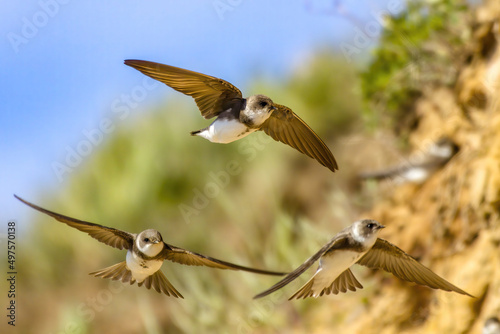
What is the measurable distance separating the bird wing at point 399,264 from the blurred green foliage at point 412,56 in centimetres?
287

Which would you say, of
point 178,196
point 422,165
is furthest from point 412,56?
point 178,196

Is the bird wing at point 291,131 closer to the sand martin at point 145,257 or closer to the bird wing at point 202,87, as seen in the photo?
the bird wing at point 202,87

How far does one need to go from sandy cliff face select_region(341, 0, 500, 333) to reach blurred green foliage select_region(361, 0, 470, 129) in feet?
0.39

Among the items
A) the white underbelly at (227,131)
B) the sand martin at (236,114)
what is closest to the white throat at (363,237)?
the sand martin at (236,114)

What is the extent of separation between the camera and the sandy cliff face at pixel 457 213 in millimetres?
3824

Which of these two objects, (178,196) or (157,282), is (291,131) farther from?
(178,196)

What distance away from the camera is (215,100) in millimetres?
2520

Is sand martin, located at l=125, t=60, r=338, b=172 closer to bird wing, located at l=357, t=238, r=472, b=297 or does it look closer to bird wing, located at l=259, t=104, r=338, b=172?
bird wing, located at l=259, t=104, r=338, b=172

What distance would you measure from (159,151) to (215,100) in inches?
214

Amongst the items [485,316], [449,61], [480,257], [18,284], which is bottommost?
[18,284]

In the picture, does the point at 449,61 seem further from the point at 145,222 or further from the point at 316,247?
the point at 145,222

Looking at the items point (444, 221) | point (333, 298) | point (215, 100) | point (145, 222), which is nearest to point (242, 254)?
point (145, 222)

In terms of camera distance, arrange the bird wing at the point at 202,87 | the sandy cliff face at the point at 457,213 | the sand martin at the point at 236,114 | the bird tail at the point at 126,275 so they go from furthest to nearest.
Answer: the sandy cliff face at the point at 457,213 → the bird tail at the point at 126,275 → the sand martin at the point at 236,114 → the bird wing at the point at 202,87

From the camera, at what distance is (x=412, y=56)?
5340mm
